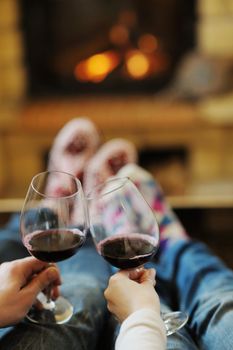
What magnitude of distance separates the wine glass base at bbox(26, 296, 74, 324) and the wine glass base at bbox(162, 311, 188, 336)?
0.17 metres

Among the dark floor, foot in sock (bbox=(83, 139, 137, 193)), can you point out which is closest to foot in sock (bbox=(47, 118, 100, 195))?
foot in sock (bbox=(83, 139, 137, 193))

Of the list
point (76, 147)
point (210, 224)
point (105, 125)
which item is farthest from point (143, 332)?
point (105, 125)

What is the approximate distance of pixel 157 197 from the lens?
61.2 inches

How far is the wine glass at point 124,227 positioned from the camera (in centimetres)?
89

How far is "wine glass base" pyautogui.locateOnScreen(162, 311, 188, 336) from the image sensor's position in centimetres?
92

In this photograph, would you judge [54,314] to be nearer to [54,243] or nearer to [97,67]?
[54,243]

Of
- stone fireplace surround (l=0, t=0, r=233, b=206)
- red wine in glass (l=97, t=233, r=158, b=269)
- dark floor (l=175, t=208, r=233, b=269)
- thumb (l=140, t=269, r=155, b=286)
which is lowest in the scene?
dark floor (l=175, t=208, r=233, b=269)

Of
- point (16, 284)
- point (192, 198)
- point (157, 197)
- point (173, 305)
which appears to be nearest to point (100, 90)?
point (192, 198)

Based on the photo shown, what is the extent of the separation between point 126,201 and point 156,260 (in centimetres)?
42

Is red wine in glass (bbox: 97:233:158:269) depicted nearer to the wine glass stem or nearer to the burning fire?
the wine glass stem

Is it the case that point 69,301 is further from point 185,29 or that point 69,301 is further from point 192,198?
point 185,29

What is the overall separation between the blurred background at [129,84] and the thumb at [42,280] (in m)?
1.28

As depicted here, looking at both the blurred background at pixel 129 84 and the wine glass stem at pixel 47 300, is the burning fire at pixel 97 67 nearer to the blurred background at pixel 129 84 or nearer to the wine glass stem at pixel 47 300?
the blurred background at pixel 129 84

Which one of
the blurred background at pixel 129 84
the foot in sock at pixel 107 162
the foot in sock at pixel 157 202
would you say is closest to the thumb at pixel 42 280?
the foot in sock at pixel 157 202
